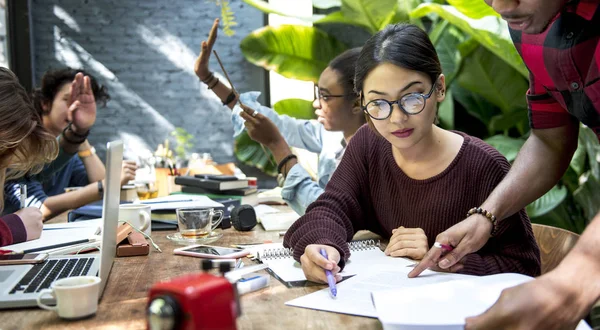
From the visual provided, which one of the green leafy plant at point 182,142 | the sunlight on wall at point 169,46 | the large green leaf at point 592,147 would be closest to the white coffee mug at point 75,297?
the large green leaf at point 592,147

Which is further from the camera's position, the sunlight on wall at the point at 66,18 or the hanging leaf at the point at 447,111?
the sunlight on wall at the point at 66,18

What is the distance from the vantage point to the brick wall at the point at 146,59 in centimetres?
606

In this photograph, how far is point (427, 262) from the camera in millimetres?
1226

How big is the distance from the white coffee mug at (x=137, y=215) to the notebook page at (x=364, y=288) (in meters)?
0.80

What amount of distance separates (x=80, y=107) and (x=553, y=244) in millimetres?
2455

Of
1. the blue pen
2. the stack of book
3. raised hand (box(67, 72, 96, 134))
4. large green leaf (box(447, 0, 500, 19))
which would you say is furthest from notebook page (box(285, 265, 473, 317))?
large green leaf (box(447, 0, 500, 19))

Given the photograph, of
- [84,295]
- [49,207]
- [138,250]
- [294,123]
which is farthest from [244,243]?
[294,123]

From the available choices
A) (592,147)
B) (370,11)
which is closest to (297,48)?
(370,11)

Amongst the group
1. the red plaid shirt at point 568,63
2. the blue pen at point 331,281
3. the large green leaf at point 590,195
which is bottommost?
the large green leaf at point 590,195

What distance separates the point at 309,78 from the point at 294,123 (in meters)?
1.79

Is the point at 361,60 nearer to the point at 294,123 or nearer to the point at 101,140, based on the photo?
the point at 294,123

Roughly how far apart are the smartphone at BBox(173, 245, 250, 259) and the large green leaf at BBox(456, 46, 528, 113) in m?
2.99

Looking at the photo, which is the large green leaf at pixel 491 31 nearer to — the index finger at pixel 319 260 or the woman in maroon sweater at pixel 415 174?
the woman in maroon sweater at pixel 415 174

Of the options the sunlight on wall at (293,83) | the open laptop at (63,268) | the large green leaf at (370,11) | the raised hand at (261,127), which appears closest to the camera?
the open laptop at (63,268)
